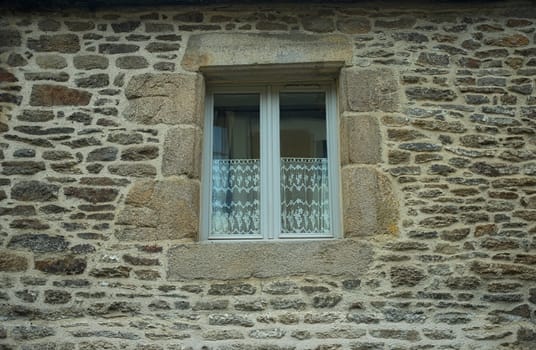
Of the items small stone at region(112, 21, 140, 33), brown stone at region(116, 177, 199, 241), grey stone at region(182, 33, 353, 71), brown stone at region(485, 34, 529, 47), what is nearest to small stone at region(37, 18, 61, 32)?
small stone at region(112, 21, 140, 33)

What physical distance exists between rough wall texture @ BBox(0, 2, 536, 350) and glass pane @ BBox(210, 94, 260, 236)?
225 millimetres

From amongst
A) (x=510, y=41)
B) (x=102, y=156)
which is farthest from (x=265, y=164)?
(x=510, y=41)

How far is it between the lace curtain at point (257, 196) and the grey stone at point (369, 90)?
0.49 metres

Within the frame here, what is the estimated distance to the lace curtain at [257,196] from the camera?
4.21m

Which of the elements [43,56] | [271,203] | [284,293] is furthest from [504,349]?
[43,56]

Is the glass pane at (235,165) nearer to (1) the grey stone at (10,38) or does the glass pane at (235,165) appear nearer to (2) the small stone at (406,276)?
(2) the small stone at (406,276)

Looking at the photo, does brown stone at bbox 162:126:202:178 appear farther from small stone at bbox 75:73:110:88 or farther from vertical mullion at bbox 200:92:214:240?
small stone at bbox 75:73:110:88

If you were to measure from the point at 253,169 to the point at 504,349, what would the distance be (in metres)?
2.07

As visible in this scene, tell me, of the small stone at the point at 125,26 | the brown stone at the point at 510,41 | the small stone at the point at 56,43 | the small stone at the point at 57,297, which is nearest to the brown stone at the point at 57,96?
the small stone at the point at 56,43

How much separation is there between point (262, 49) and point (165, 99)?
2.66 feet

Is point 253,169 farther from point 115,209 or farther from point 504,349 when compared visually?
point 504,349

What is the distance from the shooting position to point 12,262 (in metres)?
3.92

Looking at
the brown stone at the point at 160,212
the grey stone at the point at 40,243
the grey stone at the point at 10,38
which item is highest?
the grey stone at the point at 10,38

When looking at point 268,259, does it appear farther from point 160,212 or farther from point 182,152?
point 182,152
